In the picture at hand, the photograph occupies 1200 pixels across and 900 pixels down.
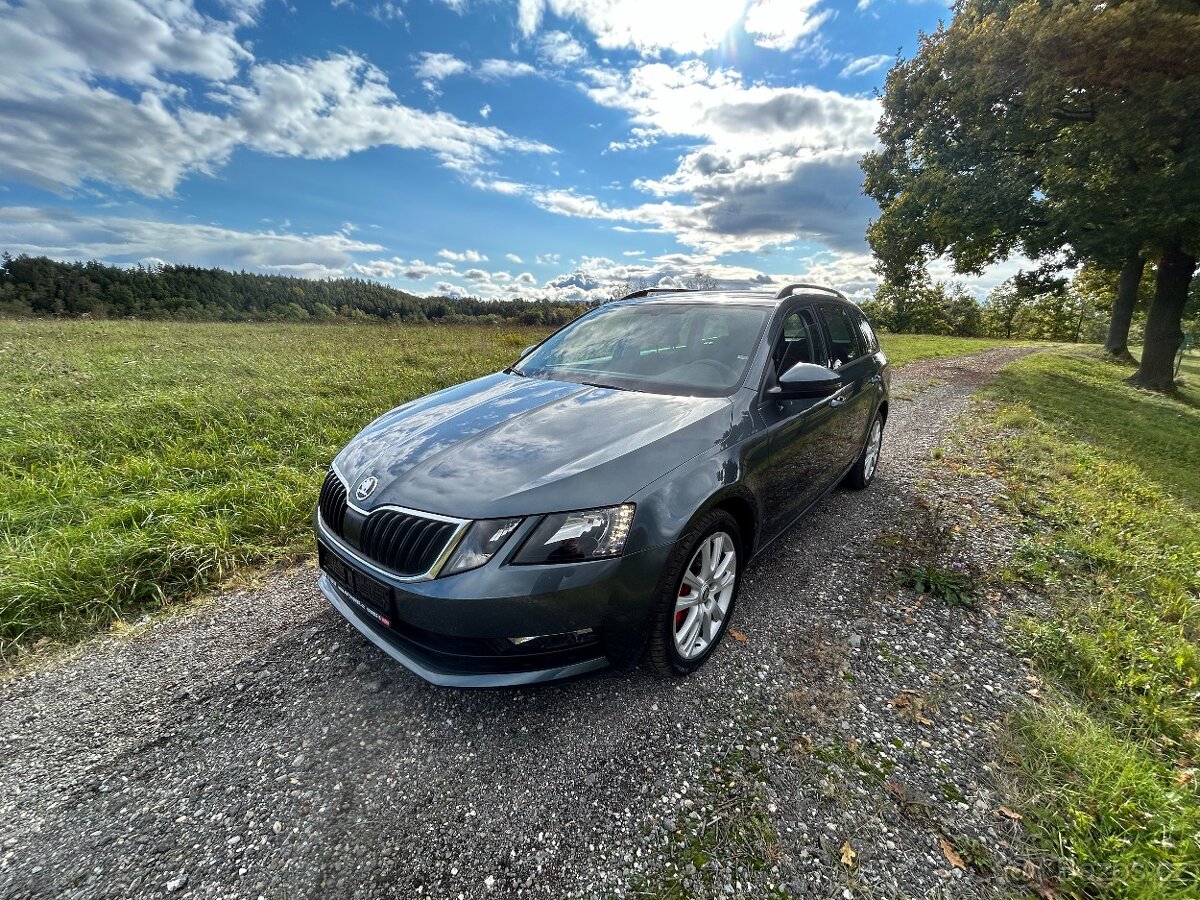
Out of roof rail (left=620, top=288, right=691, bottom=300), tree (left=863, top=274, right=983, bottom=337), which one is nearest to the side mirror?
roof rail (left=620, top=288, right=691, bottom=300)

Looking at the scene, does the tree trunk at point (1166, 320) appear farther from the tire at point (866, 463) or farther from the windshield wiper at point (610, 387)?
the windshield wiper at point (610, 387)

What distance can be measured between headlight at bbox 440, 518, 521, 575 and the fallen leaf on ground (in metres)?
1.83

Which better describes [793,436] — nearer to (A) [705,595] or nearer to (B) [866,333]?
(A) [705,595]

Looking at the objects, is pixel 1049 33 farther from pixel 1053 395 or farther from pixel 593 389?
pixel 593 389

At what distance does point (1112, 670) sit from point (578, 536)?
8.85ft

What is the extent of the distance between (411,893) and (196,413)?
6011 mm

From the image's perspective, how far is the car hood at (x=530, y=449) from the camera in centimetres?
198

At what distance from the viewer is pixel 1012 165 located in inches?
502

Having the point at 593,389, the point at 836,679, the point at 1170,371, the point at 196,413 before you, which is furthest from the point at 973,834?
Answer: the point at 1170,371

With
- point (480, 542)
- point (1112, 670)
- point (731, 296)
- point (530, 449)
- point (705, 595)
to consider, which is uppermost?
point (731, 296)

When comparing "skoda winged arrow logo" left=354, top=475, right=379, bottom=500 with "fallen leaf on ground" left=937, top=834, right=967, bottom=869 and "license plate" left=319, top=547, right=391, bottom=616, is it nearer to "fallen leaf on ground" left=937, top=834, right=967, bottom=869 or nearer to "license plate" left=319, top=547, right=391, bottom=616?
"license plate" left=319, top=547, right=391, bottom=616

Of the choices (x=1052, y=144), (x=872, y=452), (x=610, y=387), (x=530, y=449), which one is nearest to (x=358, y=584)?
(x=530, y=449)

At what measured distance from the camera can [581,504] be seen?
1.95 metres

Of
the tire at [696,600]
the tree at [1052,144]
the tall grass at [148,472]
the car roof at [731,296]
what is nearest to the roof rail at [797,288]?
the car roof at [731,296]
